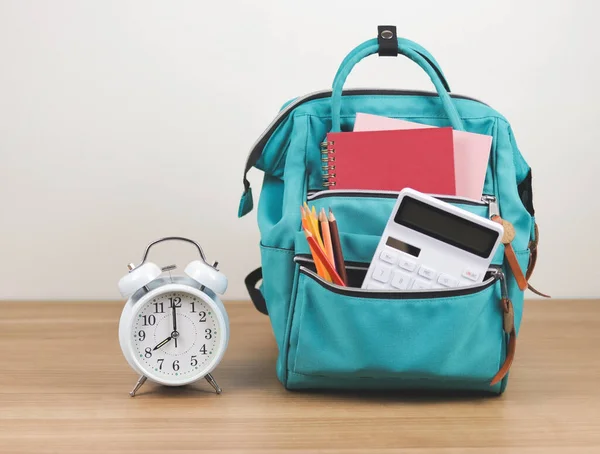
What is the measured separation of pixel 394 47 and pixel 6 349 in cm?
64

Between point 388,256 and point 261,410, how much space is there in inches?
8.2

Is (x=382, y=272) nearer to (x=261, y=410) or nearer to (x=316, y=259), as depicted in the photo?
(x=316, y=259)

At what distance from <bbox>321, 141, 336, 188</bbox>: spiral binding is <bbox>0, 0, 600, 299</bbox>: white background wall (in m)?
0.41

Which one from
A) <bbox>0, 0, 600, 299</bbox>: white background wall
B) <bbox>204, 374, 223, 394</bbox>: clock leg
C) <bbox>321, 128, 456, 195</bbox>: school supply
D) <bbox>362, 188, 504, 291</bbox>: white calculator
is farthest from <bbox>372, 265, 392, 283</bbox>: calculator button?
<bbox>0, 0, 600, 299</bbox>: white background wall

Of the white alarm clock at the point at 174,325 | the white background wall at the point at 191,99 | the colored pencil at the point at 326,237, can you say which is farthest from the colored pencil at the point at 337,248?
the white background wall at the point at 191,99

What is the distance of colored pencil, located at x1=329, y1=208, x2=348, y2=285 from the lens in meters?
0.86

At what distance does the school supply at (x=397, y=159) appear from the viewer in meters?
0.90

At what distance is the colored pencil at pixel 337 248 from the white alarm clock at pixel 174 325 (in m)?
0.13

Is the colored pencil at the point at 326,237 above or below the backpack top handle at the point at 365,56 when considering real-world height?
below

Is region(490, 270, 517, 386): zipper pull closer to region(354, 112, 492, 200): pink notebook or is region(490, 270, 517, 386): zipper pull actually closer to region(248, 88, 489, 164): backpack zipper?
region(354, 112, 492, 200): pink notebook

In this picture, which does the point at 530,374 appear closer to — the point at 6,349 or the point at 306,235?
the point at 306,235

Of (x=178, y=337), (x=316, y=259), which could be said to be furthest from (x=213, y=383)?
(x=316, y=259)

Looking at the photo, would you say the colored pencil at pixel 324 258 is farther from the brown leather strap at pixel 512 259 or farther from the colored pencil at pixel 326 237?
the brown leather strap at pixel 512 259

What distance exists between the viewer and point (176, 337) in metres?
0.89
